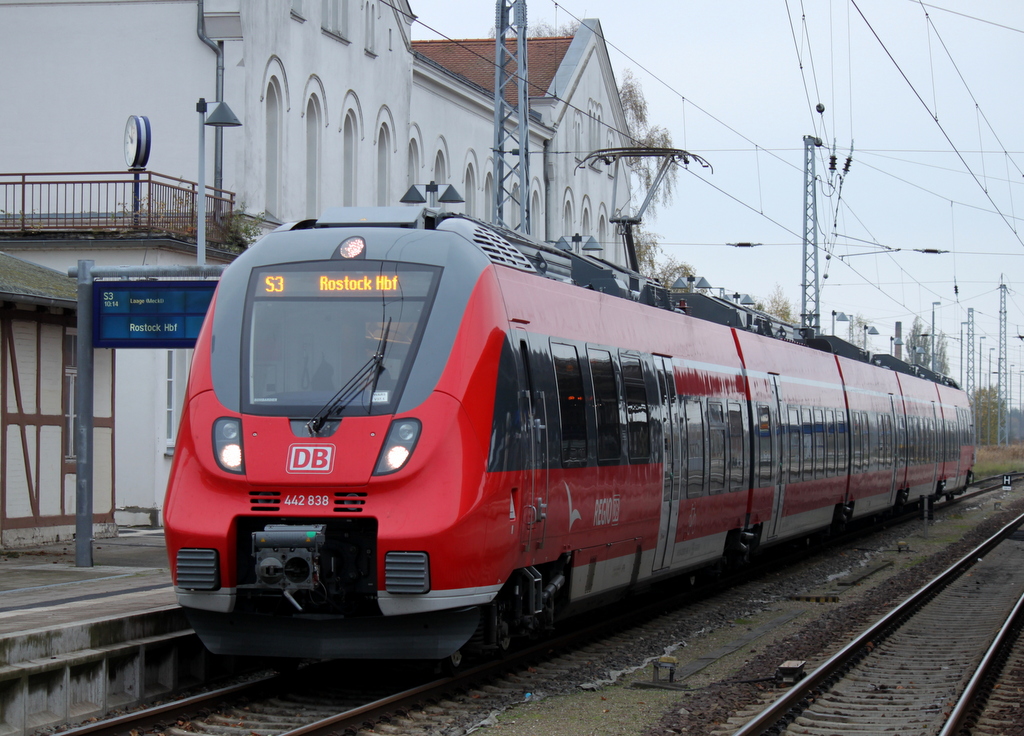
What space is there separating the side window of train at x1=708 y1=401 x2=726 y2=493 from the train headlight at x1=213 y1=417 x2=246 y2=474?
286 inches

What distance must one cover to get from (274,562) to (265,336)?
1.67 metres

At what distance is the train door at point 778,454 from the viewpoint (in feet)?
61.7

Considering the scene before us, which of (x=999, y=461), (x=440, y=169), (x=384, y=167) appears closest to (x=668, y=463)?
(x=384, y=167)

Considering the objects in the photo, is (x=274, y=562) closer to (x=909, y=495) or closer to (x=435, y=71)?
(x=909, y=495)

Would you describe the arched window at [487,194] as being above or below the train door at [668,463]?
above

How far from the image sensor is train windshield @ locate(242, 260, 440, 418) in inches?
373

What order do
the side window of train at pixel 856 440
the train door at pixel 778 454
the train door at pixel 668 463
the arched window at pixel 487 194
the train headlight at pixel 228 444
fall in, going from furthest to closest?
the arched window at pixel 487 194, the side window of train at pixel 856 440, the train door at pixel 778 454, the train door at pixel 668 463, the train headlight at pixel 228 444

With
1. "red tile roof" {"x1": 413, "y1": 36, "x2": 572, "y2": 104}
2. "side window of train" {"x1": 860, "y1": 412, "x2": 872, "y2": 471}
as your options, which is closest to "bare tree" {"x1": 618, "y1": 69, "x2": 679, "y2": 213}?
"red tile roof" {"x1": 413, "y1": 36, "x2": 572, "y2": 104}

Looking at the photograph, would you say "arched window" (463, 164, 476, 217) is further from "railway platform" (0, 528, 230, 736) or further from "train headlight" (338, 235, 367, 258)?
"train headlight" (338, 235, 367, 258)

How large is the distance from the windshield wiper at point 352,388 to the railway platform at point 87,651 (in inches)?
84.2

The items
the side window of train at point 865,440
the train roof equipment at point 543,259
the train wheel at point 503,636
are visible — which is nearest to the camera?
the train wheel at point 503,636

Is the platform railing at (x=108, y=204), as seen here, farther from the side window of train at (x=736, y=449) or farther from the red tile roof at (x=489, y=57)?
the red tile roof at (x=489, y=57)

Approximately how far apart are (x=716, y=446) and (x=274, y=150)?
13.9 m

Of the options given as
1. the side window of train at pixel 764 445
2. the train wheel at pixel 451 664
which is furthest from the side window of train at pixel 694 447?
the train wheel at pixel 451 664
